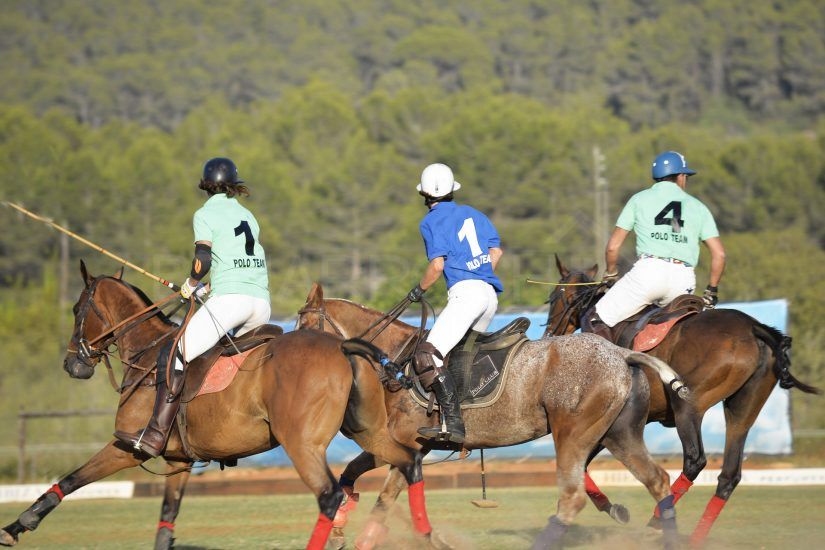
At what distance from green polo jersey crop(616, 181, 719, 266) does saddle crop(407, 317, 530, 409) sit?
2.04 metres

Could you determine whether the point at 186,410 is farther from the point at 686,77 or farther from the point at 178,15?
the point at 178,15

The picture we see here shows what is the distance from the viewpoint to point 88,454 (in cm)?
2050

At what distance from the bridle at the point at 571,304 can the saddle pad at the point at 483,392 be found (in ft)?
7.30

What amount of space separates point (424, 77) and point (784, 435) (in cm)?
8966

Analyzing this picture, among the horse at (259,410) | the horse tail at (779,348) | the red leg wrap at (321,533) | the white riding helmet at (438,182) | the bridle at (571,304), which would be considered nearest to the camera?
the red leg wrap at (321,533)

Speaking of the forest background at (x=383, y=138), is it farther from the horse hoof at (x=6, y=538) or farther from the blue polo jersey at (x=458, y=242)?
the blue polo jersey at (x=458, y=242)

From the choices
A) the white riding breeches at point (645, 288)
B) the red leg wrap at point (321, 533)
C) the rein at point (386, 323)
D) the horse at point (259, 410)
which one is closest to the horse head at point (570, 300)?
the white riding breeches at point (645, 288)

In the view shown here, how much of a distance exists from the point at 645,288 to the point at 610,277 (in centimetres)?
43

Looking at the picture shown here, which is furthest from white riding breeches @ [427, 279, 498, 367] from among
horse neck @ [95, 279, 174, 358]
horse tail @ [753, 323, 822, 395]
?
horse tail @ [753, 323, 822, 395]

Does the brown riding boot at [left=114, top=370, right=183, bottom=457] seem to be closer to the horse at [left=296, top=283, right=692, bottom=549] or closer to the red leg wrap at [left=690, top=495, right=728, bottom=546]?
the horse at [left=296, top=283, right=692, bottom=549]

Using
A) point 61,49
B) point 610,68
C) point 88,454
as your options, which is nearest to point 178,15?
point 61,49

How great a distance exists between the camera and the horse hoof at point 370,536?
849 cm

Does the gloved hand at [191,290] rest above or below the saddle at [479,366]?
above

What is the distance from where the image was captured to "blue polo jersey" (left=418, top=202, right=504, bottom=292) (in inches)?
334
